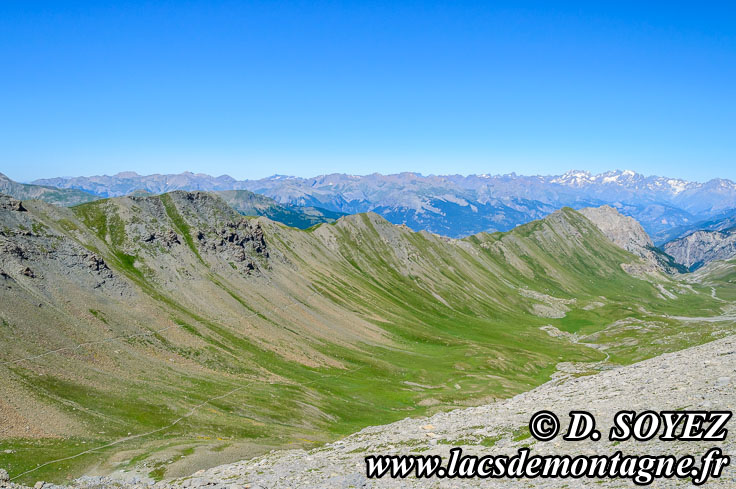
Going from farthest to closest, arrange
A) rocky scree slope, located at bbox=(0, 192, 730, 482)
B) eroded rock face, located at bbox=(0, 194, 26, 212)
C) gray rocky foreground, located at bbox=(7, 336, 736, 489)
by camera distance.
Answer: eroded rock face, located at bbox=(0, 194, 26, 212) < rocky scree slope, located at bbox=(0, 192, 730, 482) < gray rocky foreground, located at bbox=(7, 336, 736, 489)

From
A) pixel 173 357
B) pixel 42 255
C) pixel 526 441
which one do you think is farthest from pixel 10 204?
pixel 526 441

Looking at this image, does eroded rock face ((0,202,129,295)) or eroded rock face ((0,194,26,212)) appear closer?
eroded rock face ((0,202,129,295))

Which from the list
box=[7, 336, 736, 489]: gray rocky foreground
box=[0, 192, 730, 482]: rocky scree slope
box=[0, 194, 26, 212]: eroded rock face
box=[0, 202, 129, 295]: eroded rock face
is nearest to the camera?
box=[7, 336, 736, 489]: gray rocky foreground

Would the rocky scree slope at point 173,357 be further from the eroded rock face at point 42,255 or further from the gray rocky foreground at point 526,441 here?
the gray rocky foreground at point 526,441

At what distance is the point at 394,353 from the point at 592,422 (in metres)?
140

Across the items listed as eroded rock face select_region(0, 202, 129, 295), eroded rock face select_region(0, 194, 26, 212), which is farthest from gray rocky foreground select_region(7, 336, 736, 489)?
eroded rock face select_region(0, 194, 26, 212)

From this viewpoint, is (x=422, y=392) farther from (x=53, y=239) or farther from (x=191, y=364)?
(x=53, y=239)

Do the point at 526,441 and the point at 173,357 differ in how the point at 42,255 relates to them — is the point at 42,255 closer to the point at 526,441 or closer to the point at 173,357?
the point at 173,357

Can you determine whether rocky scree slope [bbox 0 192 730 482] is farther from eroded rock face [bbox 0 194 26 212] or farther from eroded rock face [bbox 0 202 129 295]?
eroded rock face [bbox 0 194 26 212]

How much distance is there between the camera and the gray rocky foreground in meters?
32.4

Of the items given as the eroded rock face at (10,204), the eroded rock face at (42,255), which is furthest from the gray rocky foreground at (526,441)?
the eroded rock face at (10,204)

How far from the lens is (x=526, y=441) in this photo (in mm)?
39625

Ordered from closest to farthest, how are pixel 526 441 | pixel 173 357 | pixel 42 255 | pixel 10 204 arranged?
1. pixel 526 441
2. pixel 173 357
3. pixel 42 255
4. pixel 10 204

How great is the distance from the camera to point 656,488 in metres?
26.7
